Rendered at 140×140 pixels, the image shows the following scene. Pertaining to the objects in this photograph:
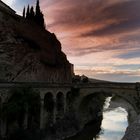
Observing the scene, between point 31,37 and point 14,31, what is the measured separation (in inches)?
321

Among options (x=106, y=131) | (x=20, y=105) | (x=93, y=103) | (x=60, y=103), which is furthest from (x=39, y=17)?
(x=20, y=105)

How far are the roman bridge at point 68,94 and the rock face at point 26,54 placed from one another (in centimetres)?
615

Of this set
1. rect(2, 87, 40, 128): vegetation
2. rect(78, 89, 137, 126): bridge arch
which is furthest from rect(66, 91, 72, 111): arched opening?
rect(2, 87, 40, 128): vegetation

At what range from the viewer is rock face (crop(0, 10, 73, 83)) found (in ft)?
202

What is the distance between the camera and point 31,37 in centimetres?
7438

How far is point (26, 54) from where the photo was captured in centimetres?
6662

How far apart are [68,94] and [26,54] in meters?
14.2

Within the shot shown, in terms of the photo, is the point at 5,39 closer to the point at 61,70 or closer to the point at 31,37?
the point at 31,37

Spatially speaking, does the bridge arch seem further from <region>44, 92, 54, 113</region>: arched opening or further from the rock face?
<region>44, 92, 54, 113</region>: arched opening

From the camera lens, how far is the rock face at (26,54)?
61562 mm

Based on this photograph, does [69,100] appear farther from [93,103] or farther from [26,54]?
[93,103]

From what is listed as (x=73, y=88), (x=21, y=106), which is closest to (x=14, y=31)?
(x=73, y=88)

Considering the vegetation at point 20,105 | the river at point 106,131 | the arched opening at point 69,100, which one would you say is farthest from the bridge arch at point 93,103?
the vegetation at point 20,105

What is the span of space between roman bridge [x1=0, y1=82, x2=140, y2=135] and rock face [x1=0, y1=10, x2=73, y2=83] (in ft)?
20.2
